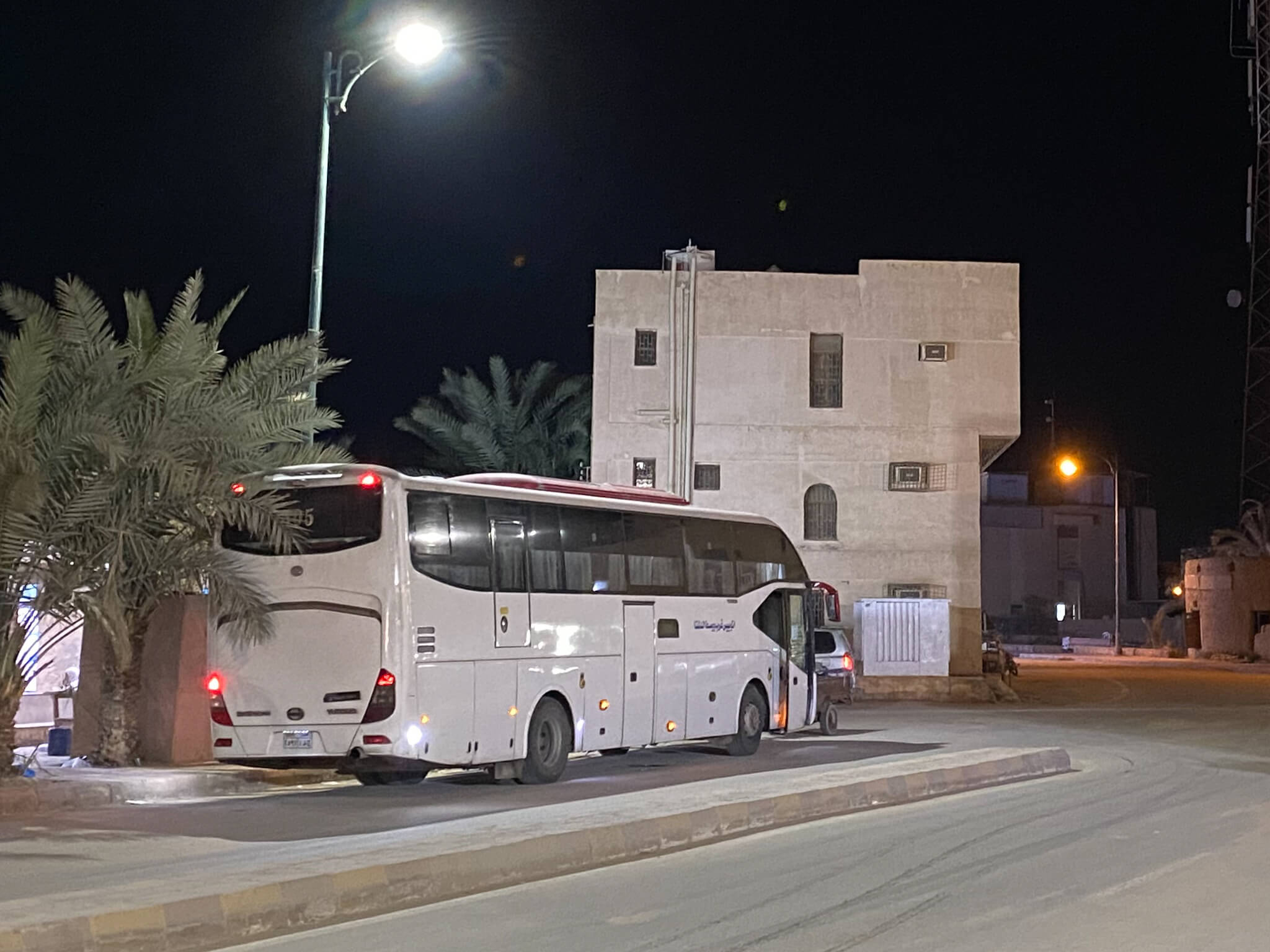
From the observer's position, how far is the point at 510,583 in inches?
667

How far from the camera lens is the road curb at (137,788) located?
1450 cm

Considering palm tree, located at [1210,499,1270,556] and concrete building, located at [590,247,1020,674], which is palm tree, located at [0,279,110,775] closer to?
concrete building, located at [590,247,1020,674]

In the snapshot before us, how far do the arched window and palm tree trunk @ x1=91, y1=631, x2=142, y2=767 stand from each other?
24.8 metres

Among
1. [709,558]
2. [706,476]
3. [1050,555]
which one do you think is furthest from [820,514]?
[1050,555]

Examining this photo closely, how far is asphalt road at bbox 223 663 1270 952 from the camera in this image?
8.93 meters

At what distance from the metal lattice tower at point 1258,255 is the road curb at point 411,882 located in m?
54.9

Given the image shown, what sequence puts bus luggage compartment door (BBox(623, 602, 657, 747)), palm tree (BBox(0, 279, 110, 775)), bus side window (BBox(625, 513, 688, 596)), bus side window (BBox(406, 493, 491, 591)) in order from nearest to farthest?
palm tree (BBox(0, 279, 110, 775)), bus side window (BBox(406, 493, 491, 591)), bus luggage compartment door (BBox(623, 602, 657, 747)), bus side window (BBox(625, 513, 688, 596))

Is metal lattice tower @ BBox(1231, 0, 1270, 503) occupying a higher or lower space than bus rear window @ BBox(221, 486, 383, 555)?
higher

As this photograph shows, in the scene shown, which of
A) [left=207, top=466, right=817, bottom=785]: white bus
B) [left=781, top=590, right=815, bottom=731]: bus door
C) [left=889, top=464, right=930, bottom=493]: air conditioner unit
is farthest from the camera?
[left=889, top=464, right=930, bottom=493]: air conditioner unit

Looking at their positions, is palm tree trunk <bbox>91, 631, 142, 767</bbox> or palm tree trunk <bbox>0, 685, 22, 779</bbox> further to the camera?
palm tree trunk <bbox>91, 631, 142, 767</bbox>

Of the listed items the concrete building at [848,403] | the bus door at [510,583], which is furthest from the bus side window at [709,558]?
the concrete building at [848,403]

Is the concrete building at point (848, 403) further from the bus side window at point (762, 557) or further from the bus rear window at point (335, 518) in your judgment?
the bus rear window at point (335, 518)

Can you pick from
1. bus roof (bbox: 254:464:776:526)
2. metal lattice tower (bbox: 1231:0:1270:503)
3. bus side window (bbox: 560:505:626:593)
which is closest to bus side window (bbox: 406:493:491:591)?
bus roof (bbox: 254:464:776:526)

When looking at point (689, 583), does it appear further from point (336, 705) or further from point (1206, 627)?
point (1206, 627)
